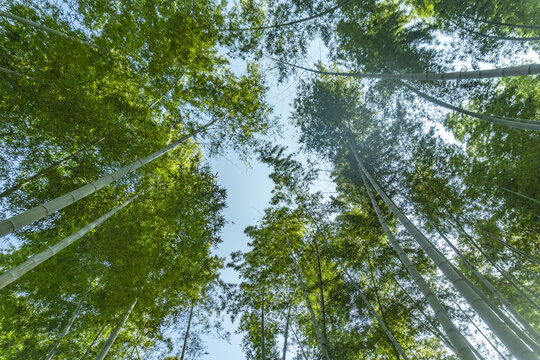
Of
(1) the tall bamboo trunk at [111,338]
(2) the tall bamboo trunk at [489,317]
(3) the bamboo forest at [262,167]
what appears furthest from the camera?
(3) the bamboo forest at [262,167]

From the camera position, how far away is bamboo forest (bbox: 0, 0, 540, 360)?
158 inches

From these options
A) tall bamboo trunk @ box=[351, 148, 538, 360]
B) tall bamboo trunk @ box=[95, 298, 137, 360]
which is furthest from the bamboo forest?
tall bamboo trunk @ box=[351, 148, 538, 360]

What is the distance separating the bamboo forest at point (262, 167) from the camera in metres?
4.02

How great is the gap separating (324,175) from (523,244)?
5593 millimetres

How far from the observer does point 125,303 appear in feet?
14.2

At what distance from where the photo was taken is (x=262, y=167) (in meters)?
7.03

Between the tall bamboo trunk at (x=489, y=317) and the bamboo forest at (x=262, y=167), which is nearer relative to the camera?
the tall bamboo trunk at (x=489, y=317)

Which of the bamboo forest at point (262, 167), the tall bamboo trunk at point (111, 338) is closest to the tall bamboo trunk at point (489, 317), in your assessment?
the bamboo forest at point (262, 167)

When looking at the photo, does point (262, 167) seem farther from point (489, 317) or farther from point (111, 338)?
point (489, 317)

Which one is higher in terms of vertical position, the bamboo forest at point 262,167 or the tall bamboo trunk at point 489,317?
the bamboo forest at point 262,167

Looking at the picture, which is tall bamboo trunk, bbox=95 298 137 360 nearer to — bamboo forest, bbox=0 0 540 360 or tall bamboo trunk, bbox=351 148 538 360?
bamboo forest, bbox=0 0 540 360

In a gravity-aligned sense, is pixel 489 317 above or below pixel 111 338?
below

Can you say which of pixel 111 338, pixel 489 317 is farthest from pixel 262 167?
pixel 489 317

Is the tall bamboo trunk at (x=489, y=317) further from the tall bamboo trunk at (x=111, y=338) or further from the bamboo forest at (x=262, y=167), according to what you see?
the tall bamboo trunk at (x=111, y=338)
